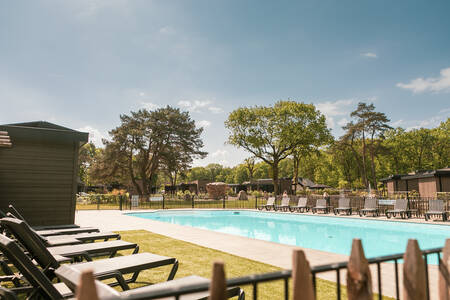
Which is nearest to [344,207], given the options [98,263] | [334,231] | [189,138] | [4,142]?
[334,231]

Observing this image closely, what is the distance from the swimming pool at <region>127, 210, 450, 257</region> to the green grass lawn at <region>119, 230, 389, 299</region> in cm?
472

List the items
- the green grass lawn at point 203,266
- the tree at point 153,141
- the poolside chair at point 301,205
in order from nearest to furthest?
the green grass lawn at point 203,266
the poolside chair at point 301,205
the tree at point 153,141

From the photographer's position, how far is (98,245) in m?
Result: 4.98

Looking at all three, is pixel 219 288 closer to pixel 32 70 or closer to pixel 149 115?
pixel 32 70

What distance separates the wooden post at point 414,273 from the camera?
58.3 inches

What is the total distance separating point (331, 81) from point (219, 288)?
27772 millimetres

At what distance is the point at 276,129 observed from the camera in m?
35.2

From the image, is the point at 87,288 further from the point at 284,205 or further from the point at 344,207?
the point at 284,205

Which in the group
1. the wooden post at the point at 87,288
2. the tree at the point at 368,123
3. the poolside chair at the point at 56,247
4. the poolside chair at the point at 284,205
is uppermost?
the tree at the point at 368,123

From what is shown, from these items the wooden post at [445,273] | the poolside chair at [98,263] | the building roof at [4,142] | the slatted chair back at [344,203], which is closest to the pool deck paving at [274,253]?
the wooden post at [445,273]

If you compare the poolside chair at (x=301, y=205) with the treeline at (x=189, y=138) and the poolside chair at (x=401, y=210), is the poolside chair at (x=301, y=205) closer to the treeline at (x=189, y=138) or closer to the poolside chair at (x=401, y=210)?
the poolside chair at (x=401, y=210)

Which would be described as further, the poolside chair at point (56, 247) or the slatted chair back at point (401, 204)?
the slatted chair back at point (401, 204)

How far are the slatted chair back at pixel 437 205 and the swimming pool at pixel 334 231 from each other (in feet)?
5.85

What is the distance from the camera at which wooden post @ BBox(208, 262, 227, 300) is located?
103 cm
